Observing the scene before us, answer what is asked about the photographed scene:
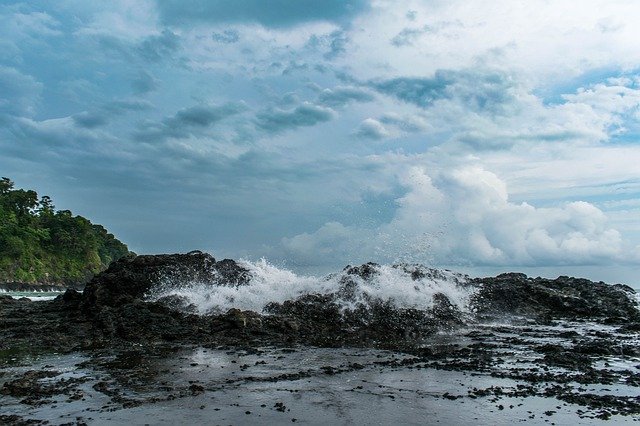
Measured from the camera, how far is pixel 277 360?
1562cm

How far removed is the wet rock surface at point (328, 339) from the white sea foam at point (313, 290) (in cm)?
41

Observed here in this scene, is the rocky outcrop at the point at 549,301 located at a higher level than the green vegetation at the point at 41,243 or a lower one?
lower

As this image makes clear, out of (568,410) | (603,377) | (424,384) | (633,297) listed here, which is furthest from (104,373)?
(633,297)

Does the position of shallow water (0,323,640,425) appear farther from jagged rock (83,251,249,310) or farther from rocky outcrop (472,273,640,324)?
rocky outcrop (472,273,640,324)

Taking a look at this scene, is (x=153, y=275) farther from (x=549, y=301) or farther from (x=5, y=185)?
(x=5, y=185)

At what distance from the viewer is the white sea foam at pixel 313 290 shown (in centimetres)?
2502

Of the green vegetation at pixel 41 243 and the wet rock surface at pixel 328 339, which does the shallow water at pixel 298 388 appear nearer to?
the wet rock surface at pixel 328 339

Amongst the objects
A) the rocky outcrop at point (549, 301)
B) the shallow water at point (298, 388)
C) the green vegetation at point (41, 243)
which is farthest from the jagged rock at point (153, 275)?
the green vegetation at point (41, 243)

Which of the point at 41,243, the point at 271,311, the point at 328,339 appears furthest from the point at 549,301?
the point at 41,243

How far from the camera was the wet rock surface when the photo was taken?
1156cm

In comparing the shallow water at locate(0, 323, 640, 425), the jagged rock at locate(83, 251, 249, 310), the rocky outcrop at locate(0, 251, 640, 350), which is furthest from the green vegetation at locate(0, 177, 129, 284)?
the shallow water at locate(0, 323, 640, 425)

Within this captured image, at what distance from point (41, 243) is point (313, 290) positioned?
91.4 metres

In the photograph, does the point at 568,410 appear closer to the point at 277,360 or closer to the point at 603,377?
the point at 603,377

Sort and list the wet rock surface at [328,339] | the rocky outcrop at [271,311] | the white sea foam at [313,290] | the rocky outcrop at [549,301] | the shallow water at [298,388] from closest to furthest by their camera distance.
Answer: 1. the shallow water at [298,388]
2. the wet rock surface at [328,339]
3. the rocky outcrop at [271,311]
4. the white sea foam at [313,290]
5. the rocky outcrop at [549,301]
